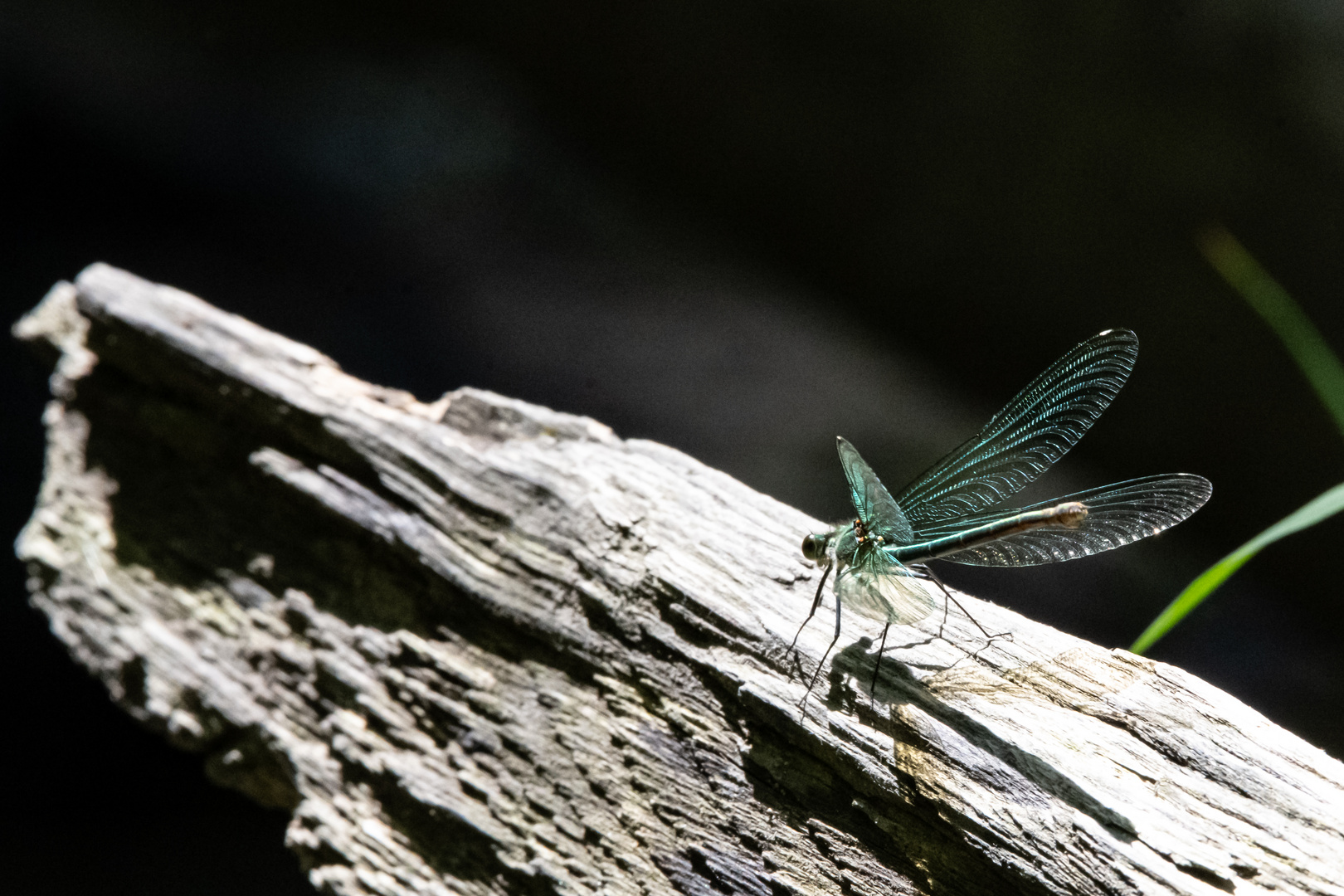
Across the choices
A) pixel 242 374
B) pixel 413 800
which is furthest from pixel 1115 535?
pixel 242 374

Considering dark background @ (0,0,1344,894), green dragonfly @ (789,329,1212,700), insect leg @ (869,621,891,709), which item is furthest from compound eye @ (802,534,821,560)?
dark background @ (0,0,1344,894)

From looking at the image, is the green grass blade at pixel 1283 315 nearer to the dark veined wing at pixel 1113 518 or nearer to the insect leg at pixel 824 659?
the dark veined wing at pixel 1113 518

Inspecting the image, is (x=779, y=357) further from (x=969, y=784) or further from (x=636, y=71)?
(x=969, y=784)

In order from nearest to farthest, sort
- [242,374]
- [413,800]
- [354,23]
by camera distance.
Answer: [413,800], [242,374], [354,23]

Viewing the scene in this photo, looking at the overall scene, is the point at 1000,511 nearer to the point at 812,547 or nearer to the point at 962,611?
the point at 962,611

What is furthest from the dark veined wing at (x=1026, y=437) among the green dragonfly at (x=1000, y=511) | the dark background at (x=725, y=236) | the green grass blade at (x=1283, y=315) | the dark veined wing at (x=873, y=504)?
the dark background at (x=725, y=236)

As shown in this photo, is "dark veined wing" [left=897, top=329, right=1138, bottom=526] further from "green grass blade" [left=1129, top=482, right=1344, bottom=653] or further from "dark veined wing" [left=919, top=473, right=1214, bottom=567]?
"green grass blade" [left=1129, top=482, right=1344, bottom=653]

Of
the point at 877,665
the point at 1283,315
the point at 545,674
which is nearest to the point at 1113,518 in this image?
the point at 877,665
